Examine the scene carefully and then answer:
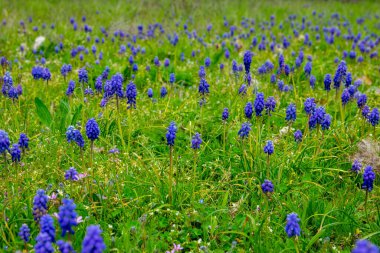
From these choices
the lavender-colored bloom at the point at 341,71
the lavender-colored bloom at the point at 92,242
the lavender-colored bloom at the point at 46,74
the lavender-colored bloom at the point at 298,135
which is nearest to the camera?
the lavender-colored bloom at the point at 92,242

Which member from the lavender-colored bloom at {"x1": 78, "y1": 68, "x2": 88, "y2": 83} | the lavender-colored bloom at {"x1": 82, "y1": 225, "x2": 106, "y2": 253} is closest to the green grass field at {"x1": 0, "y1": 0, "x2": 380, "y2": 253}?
the lavender-colored bloom at {"x1": 78, "y1": 68, "x2": 88, "y2": 83}

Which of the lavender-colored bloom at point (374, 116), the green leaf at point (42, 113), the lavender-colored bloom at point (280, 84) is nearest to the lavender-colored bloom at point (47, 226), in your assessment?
the green leaf at point (42, 113)

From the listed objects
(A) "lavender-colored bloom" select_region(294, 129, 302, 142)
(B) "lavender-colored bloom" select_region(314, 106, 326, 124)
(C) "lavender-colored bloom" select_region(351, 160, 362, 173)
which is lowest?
(C) "lavender-colored bloom" select_region(351, 160, 362, 173)

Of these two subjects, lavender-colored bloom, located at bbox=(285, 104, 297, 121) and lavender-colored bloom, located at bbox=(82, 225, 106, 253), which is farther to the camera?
lavender-colored bloom, located at bbox=(285, 104, 297, 121)

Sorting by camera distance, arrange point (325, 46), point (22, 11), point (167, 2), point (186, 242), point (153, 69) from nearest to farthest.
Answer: point (186, 242)
point (153, 69)
point (325, 46)
point (22, 11)
point (167, 2)

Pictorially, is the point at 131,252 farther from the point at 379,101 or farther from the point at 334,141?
the point at 379,101

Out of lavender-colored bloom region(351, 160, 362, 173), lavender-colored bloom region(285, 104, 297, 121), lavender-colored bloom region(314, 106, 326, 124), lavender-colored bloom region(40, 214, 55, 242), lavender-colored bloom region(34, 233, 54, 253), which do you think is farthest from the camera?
lavender-colored bloom region(285, 104, 297, 121)

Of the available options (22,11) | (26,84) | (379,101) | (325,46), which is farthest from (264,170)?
(22,11)

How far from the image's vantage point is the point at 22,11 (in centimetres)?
1048

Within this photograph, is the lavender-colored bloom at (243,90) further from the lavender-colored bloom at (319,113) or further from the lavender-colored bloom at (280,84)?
the lavender-colored bloom at (319,113)

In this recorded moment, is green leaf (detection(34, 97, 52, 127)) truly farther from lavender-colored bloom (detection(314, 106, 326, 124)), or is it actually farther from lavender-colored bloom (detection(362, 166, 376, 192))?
lavender-colored bloom (detection(362, 166, 376, 192))

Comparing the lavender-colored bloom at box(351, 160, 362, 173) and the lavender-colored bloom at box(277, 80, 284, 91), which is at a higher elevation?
the lavender-colored bloom at box(277, 80, 284, 91)

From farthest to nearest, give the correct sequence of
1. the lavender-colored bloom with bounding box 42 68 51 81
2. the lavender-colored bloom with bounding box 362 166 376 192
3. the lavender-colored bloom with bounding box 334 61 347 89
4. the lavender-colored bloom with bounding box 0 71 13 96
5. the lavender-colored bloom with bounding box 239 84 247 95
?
the lavender-colored bloom with bounding box 42 68 51 81
the lavender-colored bloom with bounding box 239 84 247 95
the lavender-colored bloom with bounding box 334 61 347 89
the lavender-colored bloom with bounding box 0 71 13 96
the lavender-colored bloom with bounding box 362 166 376 192

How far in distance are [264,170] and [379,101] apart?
280 centimetres
